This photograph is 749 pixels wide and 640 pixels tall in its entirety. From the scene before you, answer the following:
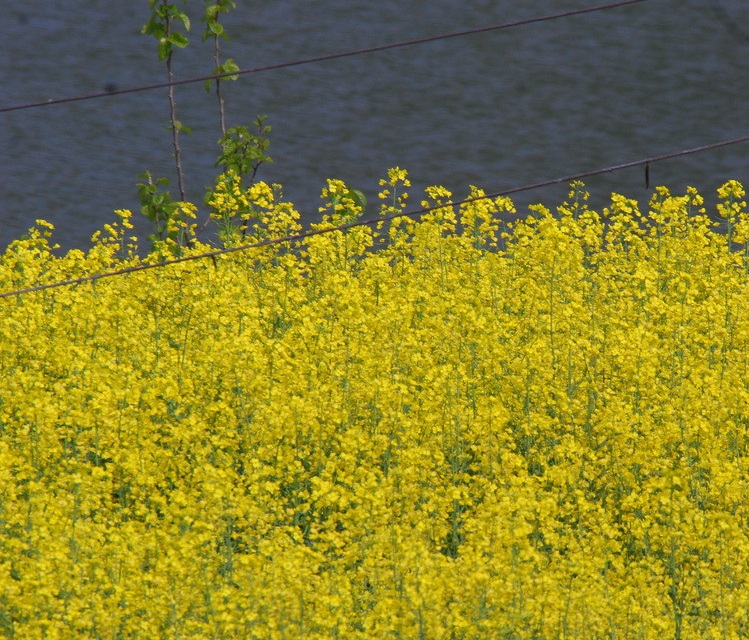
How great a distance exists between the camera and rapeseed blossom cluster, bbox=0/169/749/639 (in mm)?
5055

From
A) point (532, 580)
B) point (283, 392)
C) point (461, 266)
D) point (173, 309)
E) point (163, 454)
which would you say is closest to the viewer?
point (532, 580)

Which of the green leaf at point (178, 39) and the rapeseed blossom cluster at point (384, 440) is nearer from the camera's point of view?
the rapeseed blossom cluster at point (384, 440)

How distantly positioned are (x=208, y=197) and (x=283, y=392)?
10.6 ft

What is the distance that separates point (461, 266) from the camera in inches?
364

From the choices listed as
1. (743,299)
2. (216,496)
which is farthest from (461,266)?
(216,496)

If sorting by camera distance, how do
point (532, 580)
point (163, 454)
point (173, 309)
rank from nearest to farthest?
point (532, 580)
point (163, 454)
point (173, 309)

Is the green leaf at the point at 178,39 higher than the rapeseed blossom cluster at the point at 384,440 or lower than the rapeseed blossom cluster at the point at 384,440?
higher

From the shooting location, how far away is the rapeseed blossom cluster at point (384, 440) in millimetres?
5055

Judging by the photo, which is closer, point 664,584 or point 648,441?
point 664,584

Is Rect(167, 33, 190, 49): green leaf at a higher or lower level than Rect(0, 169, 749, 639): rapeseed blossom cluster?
higher

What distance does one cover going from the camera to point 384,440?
632 cm

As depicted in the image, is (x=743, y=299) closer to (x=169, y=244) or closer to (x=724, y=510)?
(x=724, y=510)

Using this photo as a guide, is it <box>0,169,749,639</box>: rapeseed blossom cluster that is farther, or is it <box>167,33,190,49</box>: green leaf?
<box>167,33,190,49</box>: green leaf

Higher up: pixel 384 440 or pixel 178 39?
pixel 178 39
